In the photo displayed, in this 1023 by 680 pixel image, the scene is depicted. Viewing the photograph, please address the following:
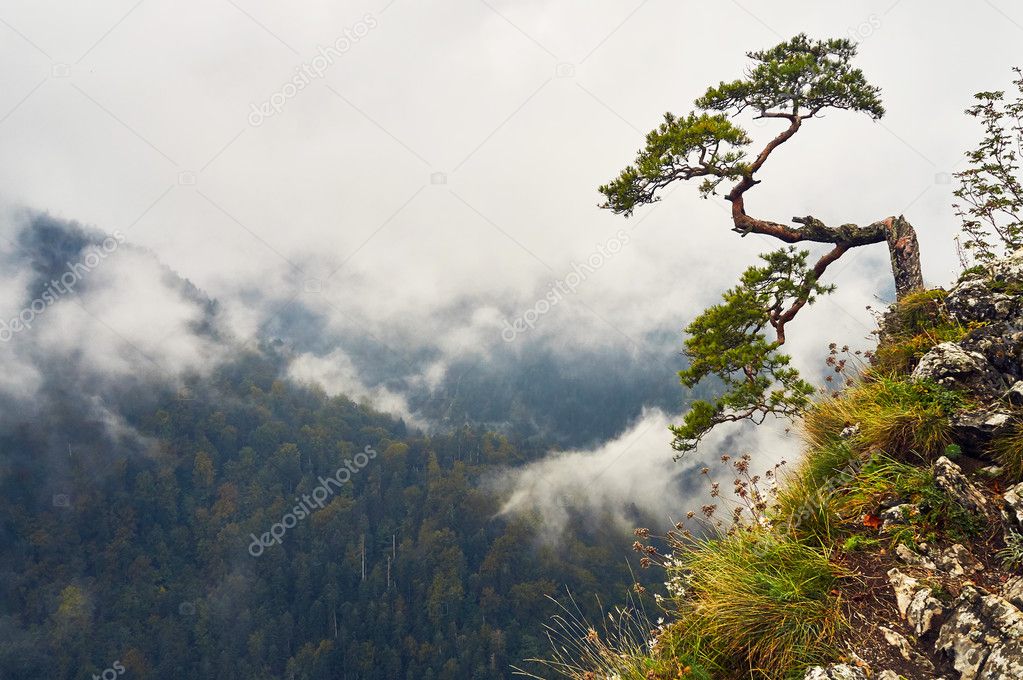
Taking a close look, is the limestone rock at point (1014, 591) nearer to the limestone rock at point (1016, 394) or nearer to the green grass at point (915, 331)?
the limestone rock at point (1016, 394)

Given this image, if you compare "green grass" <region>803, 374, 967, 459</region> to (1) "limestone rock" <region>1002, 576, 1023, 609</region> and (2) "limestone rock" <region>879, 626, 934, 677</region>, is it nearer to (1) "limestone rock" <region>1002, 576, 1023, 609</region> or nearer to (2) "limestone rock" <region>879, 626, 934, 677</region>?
(1) "limestone rock" <region>1002, 576, 1023, 609</region>

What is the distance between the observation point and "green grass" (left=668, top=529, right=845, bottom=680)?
4742 millimetres

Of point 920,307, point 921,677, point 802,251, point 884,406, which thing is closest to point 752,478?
point 884,406

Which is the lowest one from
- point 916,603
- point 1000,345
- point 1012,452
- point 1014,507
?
point 916,603

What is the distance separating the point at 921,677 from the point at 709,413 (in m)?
4.75

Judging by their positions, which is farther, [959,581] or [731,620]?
[731,620]

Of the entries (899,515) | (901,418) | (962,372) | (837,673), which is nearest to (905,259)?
(962,372)

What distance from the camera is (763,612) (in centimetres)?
496

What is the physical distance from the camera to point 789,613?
490cm

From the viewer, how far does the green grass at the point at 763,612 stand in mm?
4742

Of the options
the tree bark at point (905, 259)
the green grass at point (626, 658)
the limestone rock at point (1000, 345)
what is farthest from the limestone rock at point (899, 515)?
the tree bark at point (905, 259)

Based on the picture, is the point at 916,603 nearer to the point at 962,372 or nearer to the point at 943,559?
the point at 943,559

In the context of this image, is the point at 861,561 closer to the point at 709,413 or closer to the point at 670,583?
the point at 670,583

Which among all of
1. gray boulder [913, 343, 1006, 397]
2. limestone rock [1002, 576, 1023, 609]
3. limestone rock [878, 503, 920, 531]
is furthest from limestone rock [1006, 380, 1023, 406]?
limestone rock [1002, 576, 1023, 609]
